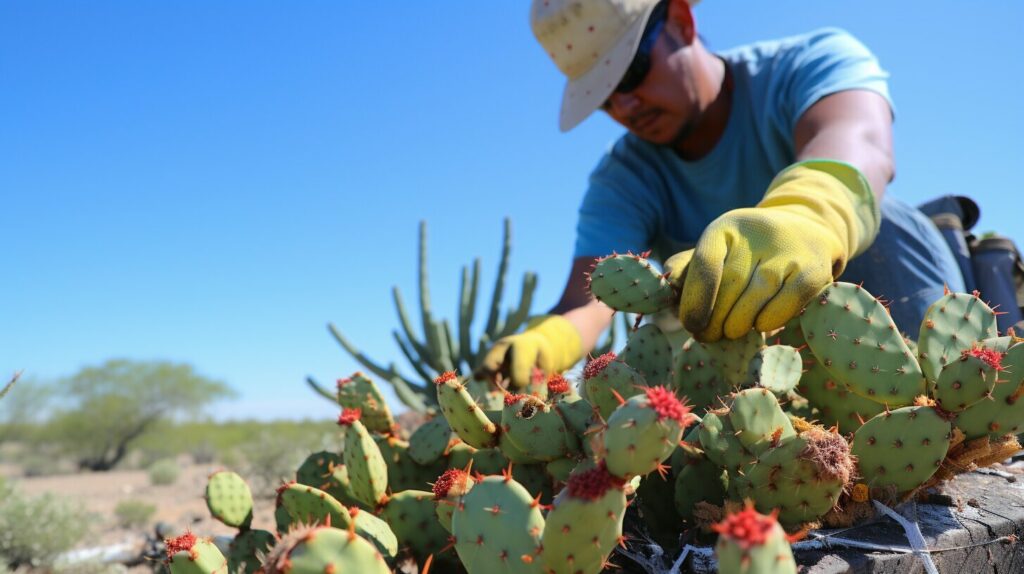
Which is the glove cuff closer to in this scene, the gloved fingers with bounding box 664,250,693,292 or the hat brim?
the gloved fingers with bounding box 664,250,693,292

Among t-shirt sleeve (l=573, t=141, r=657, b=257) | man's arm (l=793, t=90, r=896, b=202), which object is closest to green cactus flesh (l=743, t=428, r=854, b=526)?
man's arm (l=793, t=90, r=896, b=202)

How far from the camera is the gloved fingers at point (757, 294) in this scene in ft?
4.79

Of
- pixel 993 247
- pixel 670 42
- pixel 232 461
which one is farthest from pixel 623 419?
pixel 232 461

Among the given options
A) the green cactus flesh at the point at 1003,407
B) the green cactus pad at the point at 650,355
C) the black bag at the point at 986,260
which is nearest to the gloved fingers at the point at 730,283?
the green cactus pad at the point at 650,355

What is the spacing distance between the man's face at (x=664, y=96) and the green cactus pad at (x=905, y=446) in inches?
94.9

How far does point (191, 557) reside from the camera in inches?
38.8

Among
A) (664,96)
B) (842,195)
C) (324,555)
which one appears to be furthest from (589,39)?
(324,555)

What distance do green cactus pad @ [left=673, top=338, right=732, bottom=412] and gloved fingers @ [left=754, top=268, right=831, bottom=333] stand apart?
174 millimetres

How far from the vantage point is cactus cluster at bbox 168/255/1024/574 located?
2.55 ft

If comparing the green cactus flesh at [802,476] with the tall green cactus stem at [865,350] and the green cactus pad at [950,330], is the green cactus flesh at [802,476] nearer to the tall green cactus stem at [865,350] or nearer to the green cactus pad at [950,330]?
the tall green cactus stem at [865,350]

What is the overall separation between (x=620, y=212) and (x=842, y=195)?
1.98 meters

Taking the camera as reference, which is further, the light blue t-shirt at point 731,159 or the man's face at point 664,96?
the man's face at point 664,96

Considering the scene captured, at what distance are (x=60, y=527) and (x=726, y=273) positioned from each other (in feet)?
20.7

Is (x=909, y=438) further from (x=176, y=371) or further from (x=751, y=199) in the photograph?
(x=176, y=371)
